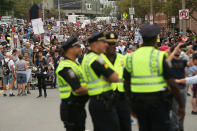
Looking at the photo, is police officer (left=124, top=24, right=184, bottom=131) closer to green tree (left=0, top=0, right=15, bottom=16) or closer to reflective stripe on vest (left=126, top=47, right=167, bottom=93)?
reflective stripe on vest (left=126, top=47, right=167, bottom=93)

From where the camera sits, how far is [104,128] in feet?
19.6

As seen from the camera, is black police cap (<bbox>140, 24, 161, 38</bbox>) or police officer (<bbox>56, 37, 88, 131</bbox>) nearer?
black police cap (<bbox>140, 24, 161, 38</bbox>)

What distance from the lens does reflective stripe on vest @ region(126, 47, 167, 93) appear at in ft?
17.9

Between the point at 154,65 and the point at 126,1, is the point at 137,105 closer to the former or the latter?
the point at 154,65

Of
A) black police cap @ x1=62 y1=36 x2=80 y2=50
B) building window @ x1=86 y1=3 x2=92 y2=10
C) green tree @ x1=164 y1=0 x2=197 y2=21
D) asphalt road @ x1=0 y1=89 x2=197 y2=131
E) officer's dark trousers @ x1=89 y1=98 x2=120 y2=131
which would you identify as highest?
building window @ x1=86 y1=3 x2=92 y2=10

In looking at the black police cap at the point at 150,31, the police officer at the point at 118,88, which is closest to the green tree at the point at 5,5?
the police officer at the point at 118,88

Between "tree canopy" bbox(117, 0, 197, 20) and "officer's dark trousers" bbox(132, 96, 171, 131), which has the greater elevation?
"tree canopy" bbox(117, 0, 197, 20)

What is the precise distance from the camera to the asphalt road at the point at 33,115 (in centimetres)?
1083

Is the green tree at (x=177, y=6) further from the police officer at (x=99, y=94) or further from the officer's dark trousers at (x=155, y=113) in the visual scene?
the officer's dark trousers at (x=155, y=113)

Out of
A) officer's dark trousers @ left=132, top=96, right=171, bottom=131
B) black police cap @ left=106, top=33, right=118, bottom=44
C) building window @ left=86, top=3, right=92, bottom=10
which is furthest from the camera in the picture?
building window @ left=86, top=3, right=92, bottom=10

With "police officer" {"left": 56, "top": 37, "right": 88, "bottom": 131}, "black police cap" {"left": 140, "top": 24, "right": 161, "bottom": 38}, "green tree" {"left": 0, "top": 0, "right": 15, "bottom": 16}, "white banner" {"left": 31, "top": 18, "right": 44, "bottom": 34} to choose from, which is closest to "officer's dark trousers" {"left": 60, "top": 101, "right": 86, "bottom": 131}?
"police officer" {"left": 56, "top": 37, "right": 88, "bottom": 131}

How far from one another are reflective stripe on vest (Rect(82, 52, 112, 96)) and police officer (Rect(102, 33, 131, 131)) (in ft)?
2.48

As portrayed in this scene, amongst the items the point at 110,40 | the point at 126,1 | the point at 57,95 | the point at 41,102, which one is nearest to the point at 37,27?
the point at 57,95

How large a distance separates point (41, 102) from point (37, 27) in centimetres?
1141
